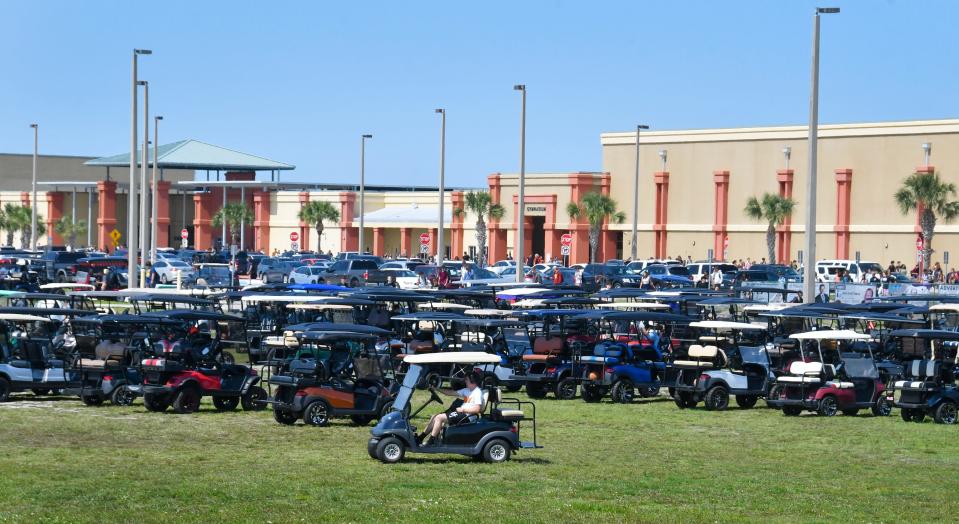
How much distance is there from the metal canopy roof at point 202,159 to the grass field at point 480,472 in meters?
95.3

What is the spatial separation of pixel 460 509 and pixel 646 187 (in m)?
68.7

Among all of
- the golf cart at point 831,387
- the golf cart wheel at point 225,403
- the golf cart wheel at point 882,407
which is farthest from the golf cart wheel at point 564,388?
the golf cart wheel at point 225,403

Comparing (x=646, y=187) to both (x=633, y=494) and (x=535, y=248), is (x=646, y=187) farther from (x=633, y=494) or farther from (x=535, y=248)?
(x=633, y=494)

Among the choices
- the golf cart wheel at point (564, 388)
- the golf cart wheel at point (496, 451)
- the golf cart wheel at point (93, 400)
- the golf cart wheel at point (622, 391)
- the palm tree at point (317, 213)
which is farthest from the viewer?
the palm tree at point (317, 213)

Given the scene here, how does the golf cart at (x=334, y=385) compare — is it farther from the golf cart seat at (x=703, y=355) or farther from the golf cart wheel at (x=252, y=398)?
the golf cart seat at (x=703, y=355)

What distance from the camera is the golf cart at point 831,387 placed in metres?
25.4

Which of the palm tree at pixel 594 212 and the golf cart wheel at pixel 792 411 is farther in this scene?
the palm tree at pixel 594 212

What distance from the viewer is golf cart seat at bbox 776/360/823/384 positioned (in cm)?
2544

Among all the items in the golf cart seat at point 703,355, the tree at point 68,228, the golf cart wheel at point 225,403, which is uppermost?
the tree at point 68,228

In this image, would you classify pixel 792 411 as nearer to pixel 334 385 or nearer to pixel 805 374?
pixel 805 374

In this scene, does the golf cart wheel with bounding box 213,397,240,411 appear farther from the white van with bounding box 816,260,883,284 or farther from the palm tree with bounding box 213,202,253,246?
the palm tree with bounding box 213,202,253,246

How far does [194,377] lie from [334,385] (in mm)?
2856

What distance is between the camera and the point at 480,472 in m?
17.8

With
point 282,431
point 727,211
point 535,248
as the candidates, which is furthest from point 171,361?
point 535,248
